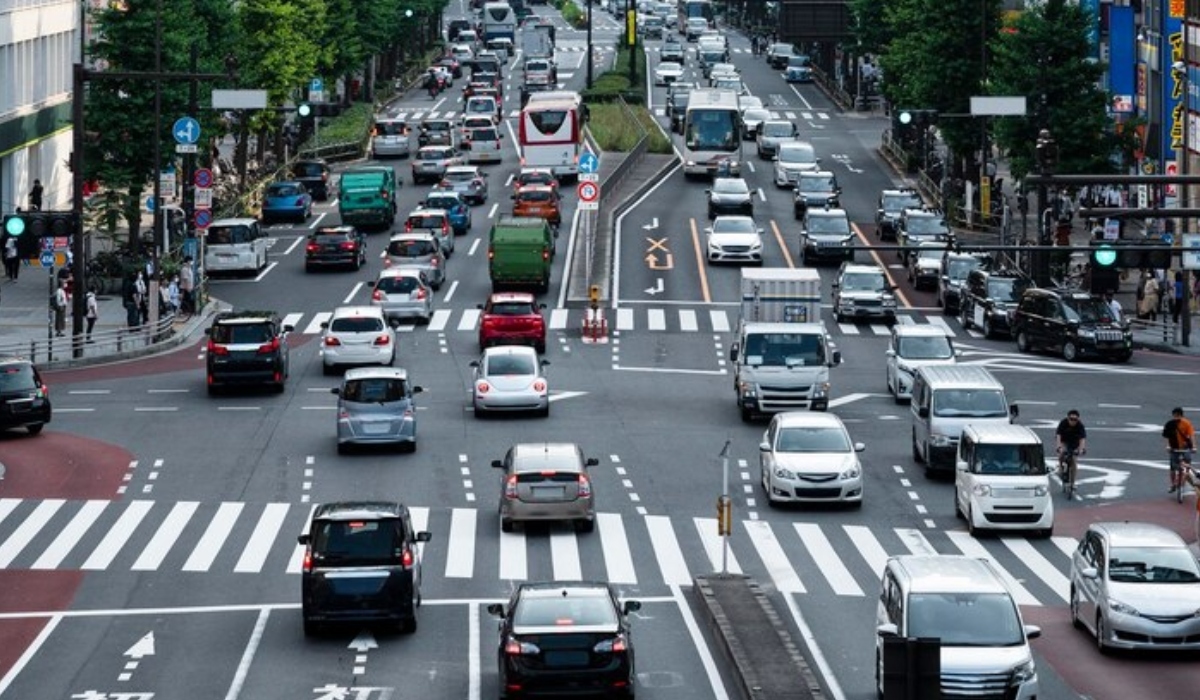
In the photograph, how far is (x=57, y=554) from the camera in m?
43.1

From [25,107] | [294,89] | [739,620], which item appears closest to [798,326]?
[739,620]

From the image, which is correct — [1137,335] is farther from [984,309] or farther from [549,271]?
[549,271]

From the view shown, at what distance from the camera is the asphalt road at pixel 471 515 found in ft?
112

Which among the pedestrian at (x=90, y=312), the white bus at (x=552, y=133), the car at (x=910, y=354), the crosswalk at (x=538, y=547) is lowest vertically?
the crosswalk at (x=538, y=547)

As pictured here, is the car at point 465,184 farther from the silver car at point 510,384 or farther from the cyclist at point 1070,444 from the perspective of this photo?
the cyclist at point 1070,444

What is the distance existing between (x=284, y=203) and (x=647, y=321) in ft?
90.0

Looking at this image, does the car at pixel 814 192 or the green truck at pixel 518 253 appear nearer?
the green truck at pixel 518 253

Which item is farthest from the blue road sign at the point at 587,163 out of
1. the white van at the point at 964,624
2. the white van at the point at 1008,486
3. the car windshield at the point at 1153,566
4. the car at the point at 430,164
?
the white van at the point at 964,624

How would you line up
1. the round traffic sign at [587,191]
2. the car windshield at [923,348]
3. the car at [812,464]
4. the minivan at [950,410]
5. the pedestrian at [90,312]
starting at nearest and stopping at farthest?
the car at [812,464], the minivan at [950,410], the car windshield at [923,348], the pedestrian at [90,312], the round traffic sign at [587,191]

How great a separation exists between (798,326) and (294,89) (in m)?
68.6

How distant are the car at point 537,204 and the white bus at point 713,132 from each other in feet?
52.5

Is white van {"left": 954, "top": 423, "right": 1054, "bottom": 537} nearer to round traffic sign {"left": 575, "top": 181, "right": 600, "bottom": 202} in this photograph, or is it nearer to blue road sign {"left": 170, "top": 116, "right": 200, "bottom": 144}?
round traffic sign {"left": 575, "top": 181, "right": 600, "bottom": 202}

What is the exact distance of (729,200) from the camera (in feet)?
316

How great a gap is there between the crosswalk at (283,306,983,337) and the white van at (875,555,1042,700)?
132 ft
